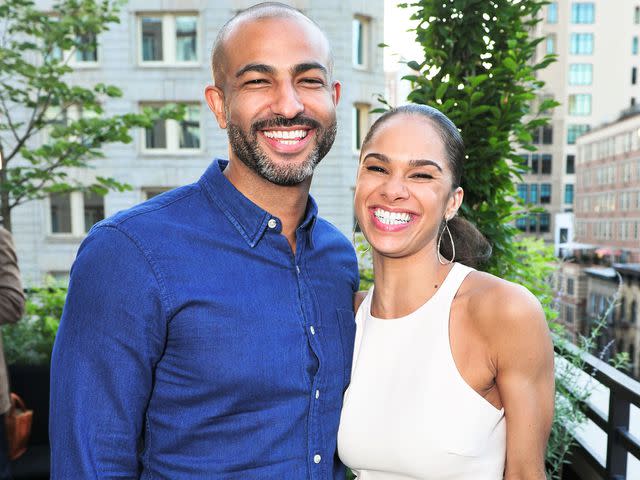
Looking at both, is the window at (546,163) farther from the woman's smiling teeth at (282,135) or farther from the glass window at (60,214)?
the woman's smiling teeth at (282,135)

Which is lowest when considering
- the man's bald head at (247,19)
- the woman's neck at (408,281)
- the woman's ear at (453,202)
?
the woman's neck at (408,281)

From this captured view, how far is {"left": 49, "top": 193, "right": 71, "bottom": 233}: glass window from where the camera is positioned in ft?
59.2

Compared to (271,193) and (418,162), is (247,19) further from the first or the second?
(418,162)

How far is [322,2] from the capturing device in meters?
16.9

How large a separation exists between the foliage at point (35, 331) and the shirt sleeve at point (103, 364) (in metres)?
3.58

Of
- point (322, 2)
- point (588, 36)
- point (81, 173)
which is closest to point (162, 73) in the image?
point (81, 173)

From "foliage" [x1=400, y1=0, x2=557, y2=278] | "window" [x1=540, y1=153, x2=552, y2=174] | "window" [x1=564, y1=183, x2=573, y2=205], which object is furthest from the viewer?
"window" [x1=540, y1=153, x2=552, y2=174]

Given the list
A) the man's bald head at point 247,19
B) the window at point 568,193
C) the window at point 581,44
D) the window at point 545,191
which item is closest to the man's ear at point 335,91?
the man's bald head at point 247,19

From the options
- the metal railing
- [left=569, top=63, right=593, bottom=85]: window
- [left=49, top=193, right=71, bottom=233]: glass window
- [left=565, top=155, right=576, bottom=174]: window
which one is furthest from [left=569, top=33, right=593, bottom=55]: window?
the metal railing

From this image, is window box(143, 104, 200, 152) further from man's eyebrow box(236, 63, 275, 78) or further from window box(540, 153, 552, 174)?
window box(540, 153, 552, 174)

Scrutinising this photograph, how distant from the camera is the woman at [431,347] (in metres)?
1.60

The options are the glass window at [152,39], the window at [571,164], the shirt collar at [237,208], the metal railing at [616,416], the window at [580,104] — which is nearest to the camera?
the shirt collar at [237,208]

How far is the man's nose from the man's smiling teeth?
464mm

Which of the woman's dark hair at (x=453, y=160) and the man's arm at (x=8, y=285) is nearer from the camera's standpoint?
the woman's dark hair at (x=453, y=160)
